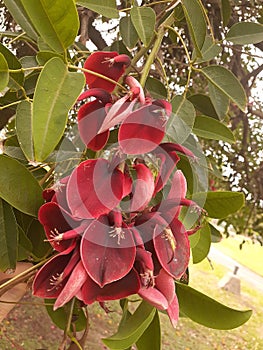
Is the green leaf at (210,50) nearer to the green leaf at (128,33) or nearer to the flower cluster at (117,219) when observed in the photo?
the green leaf at (128,33)

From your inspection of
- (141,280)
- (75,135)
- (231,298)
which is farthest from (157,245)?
(231,298)

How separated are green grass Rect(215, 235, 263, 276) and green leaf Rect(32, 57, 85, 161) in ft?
14.7

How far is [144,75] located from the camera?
339mm

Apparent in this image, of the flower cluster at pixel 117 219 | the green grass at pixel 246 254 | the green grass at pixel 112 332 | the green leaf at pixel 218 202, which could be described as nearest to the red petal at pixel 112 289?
the flower cluster at pixel 117 219

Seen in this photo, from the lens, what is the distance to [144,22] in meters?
0.41

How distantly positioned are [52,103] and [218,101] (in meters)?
0.27

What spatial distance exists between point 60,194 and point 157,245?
2.4 inches

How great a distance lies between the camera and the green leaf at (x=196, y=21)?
1.34ft

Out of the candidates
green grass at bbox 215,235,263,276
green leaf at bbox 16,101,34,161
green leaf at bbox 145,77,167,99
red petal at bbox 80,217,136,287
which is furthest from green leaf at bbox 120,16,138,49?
green grass at bbox 215,235,263,276

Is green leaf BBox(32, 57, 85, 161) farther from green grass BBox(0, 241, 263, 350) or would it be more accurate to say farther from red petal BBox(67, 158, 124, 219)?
green grass BBox(0, 241, 263, 350)

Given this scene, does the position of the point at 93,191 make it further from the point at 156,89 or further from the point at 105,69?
the point at 156,89

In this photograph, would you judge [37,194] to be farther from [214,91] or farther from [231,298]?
[231,298]

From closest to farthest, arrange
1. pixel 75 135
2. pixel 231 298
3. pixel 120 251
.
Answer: pixel 120 251 → pixel 75 135 → pixel 231 298

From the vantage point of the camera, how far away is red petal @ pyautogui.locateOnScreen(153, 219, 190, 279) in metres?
0.28
